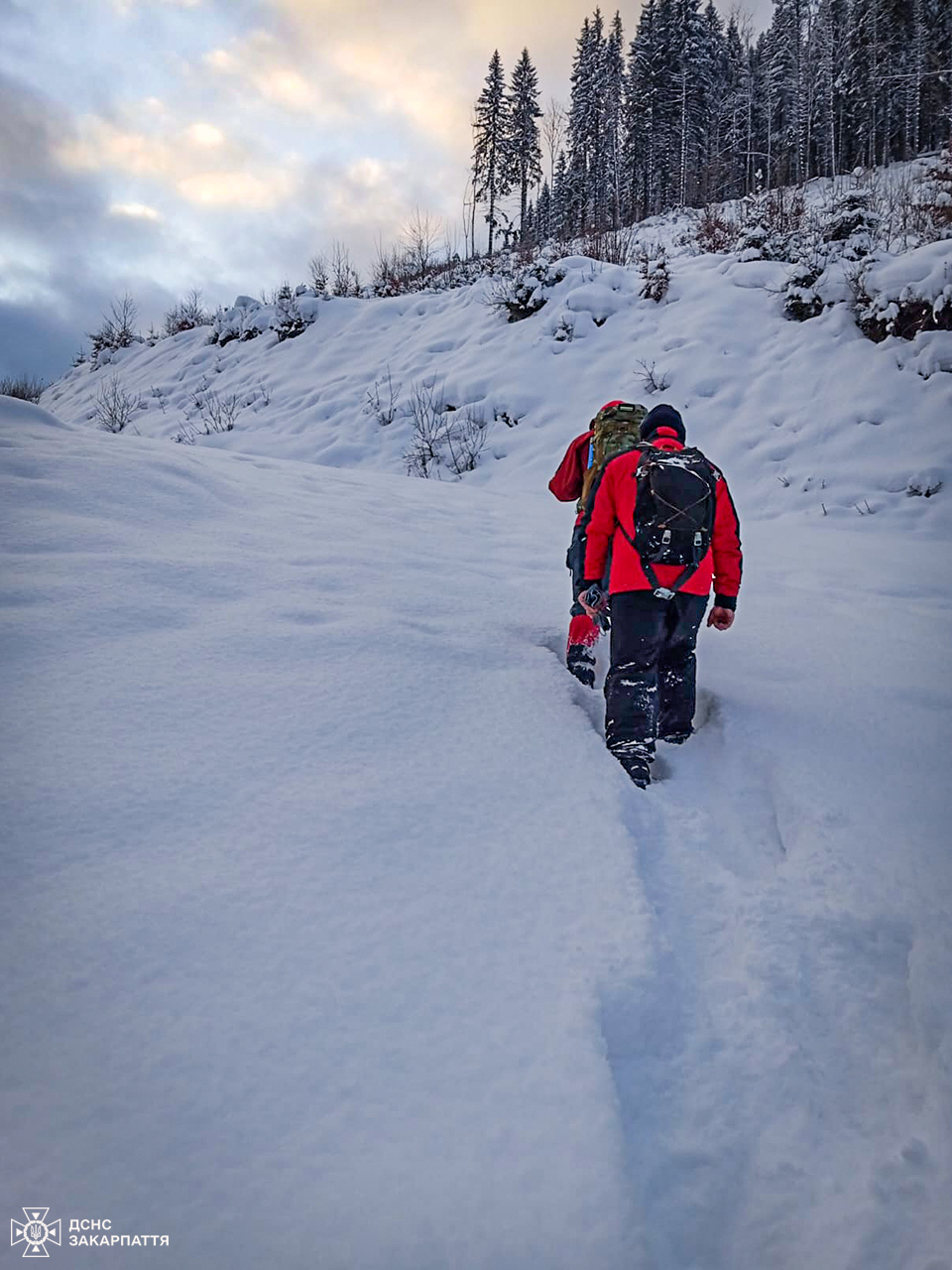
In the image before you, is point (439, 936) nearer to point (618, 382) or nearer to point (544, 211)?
point (618, 382)

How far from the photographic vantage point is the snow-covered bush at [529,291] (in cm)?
1087

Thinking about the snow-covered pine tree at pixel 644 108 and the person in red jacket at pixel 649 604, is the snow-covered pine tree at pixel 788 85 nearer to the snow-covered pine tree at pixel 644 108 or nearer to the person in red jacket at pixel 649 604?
the snow-covered pine tree at pixel 644 108

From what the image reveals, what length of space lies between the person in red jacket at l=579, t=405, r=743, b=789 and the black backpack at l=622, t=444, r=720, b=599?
2 centimetres

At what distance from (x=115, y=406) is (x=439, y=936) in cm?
1336

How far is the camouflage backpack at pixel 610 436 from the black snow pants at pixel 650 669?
35.4 inches

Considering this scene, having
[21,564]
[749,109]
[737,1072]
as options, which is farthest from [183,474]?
[749,109]

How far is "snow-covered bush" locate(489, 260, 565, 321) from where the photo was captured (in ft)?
35.7

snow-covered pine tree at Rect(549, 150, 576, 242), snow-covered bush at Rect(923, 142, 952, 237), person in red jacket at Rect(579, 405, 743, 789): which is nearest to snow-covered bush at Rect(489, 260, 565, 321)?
snow-covered bush at Rect(923, 142, 952, 237)

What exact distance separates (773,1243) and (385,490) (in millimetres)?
5472

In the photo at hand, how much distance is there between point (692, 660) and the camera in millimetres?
2736

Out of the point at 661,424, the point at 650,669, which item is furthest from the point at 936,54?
the point at 650,669

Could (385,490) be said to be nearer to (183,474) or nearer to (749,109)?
(183,474)

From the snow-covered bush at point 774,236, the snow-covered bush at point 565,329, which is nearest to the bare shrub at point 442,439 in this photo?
the snow-covered bush at point 565,329

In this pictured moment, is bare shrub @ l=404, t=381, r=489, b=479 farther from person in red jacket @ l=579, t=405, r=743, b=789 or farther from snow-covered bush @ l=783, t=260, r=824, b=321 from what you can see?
person in red jacket @ l=579, t=405, r=743, b=789
